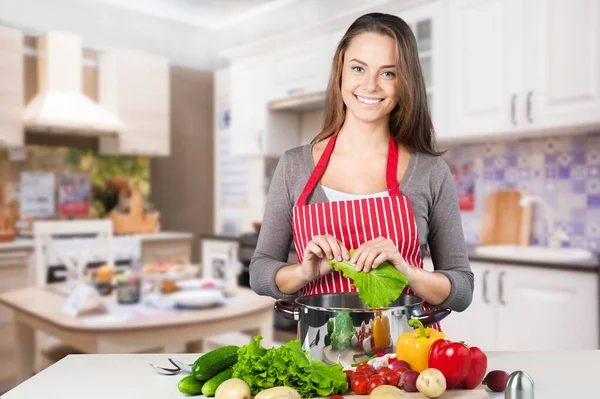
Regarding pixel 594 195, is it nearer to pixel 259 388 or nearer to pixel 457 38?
pixel 457 38

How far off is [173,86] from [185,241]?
65.3 inches

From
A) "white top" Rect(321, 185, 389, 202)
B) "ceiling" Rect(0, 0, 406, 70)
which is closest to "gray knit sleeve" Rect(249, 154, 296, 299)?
"white top" Rect(321, 185, 389, 202)

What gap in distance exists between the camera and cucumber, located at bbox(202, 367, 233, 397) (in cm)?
103

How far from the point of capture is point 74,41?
4.60 m

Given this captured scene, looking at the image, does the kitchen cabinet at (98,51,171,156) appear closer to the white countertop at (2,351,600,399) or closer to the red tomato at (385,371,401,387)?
the white countertop at (2,351,600,399)

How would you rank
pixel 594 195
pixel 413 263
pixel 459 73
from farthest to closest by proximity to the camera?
pixel 459 73 → pixel 594 195 → pixel 413 263

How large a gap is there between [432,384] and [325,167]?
2.48ft

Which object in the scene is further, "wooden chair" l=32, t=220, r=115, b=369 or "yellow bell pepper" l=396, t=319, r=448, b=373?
"wooden chair" l=32, t=220, r=115, b=369

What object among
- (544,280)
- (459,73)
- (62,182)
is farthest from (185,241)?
(544,280)

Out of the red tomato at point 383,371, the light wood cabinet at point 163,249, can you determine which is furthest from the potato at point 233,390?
the light wood cabinet at point 163,249

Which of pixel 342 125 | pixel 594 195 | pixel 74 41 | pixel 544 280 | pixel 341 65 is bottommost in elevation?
pixel 544 280

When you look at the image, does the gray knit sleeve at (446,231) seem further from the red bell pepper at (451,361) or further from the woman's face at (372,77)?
the red bell pepper at (451,361)

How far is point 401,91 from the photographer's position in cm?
142

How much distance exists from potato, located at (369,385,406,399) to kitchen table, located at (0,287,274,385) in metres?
1.43
